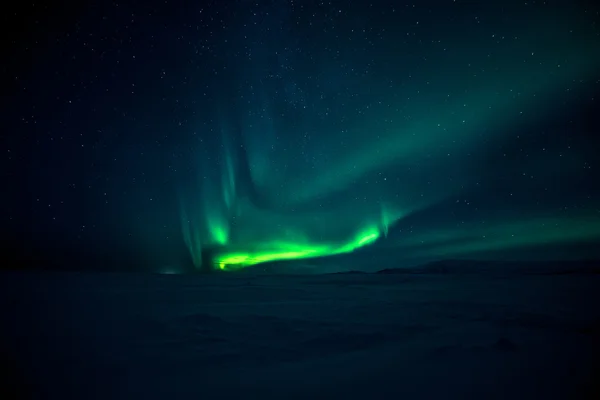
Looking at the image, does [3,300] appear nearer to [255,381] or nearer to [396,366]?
[255,381]

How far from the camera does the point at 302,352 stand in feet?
9.70

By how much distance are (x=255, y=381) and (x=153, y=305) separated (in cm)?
423

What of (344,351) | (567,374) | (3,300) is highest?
(3,300)

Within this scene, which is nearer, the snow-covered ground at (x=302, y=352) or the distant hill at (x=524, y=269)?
the snow-covered ground at (x=302, y=352)

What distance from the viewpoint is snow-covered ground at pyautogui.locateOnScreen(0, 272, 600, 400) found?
7.02 ft

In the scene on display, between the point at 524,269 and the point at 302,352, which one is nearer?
the point at 302,352

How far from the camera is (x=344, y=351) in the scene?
9.79 ft

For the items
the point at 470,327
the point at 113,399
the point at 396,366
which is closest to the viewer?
the point at 113,399

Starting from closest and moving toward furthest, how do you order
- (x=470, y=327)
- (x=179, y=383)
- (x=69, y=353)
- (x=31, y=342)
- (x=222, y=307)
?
(x=179, y=383) < (x=69, y=353) < (x=31, y=342) < (x=470, y=327) < (x=222, y=307)

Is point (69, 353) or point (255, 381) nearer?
point (255, 381)

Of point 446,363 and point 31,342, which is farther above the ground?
point 31,342

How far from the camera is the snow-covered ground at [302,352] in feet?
7.02

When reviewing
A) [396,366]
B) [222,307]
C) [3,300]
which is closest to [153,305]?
[222,307]

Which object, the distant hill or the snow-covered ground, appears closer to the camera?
the snow-covered ground
